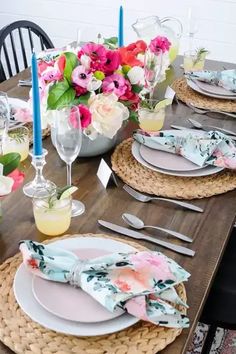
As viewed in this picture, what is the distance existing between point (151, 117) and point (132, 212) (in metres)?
0.44

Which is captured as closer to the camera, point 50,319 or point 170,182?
point 50,319

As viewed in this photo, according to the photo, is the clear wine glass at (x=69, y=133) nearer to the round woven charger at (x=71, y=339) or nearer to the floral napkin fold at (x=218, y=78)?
the round woven charger at (x=71, y=339)

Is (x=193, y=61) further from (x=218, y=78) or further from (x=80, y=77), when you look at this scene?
(x=80, y=77)

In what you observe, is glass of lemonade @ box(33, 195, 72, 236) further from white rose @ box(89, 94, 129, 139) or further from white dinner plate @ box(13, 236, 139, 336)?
white rose @ box(89, 94, 129, 139)

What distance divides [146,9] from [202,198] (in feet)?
7.26

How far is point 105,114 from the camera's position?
50.1 inches

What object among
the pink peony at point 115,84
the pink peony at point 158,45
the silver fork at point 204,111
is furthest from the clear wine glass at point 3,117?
the silver fork at point 204,111

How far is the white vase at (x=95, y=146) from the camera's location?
1.35 meters

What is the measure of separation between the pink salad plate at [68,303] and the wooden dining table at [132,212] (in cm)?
14

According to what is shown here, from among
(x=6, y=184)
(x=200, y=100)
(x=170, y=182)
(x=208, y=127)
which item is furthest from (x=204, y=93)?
(x=6, y=184)

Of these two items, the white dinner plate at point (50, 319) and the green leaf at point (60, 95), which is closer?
the white dinner plate at point (50, 319)

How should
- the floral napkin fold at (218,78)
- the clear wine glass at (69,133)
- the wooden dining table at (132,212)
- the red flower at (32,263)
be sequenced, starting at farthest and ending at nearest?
the floral napkin fold at (218,78)
the clear wine glass at (69,133)
the wooden dining table at (132,212)
the red flower at (32,263)

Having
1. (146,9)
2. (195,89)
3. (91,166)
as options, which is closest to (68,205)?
(91,166)

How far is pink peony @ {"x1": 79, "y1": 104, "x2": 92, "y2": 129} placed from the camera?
1229mm
